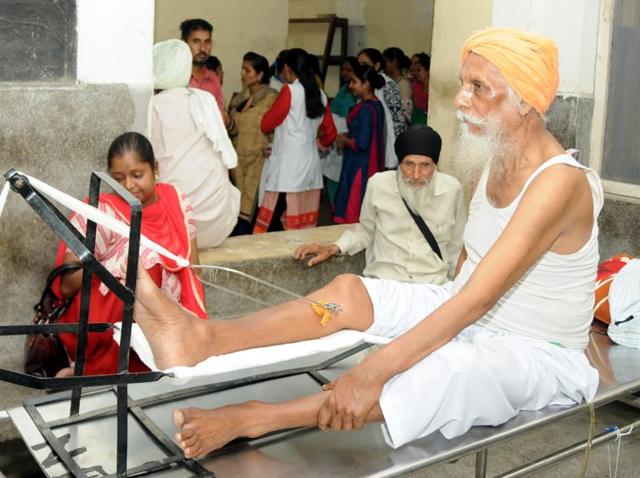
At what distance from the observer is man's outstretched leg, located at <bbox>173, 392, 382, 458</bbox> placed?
8.00 ft

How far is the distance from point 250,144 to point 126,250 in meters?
3.93

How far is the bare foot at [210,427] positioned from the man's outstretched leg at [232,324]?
0.20 meters

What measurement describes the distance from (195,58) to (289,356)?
3.94 metres

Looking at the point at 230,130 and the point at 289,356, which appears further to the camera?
the point at 230,130

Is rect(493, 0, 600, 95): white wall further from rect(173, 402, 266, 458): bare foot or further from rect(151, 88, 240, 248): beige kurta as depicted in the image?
rect(173, 402, 266, 458): bare foot

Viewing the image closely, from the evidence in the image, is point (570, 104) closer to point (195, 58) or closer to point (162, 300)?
point (195, 58)

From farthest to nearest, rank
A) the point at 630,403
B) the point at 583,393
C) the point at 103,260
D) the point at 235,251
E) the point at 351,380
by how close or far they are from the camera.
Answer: the point at 235,251
the point at 630,403
the point at 103,260
the point at 583,393
the point at 351,380

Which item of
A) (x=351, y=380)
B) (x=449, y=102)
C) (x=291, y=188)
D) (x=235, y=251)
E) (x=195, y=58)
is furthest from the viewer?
(x=291, y=188)

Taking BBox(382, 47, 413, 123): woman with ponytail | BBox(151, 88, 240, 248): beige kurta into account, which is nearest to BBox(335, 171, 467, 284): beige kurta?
BBox(151, 88, 240, 248): beige kurta

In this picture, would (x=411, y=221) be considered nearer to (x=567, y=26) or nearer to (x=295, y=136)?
(x=567, y=26)

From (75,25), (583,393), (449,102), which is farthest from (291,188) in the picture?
(583,393)

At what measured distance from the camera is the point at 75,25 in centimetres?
400

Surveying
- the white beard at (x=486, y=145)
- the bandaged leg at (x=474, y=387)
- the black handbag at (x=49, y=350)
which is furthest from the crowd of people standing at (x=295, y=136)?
the bandaged leg at (x=474, y=387)

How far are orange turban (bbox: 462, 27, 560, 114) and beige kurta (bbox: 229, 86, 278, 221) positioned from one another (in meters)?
4.53
